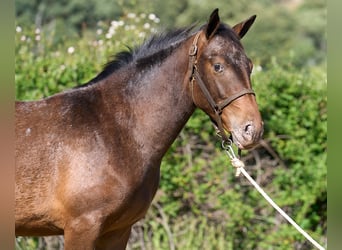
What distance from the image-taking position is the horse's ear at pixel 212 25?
11.2 ft

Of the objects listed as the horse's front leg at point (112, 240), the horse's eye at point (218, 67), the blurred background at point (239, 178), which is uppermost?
the horse's eye at point (218, 67)

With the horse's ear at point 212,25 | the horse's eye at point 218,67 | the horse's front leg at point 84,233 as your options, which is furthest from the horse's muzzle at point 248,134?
the horse's front leg at point 84,233

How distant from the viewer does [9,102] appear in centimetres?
116

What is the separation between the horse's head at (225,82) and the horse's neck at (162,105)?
88mm

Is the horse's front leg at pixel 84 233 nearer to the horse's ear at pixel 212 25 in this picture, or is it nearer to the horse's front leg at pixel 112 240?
the horse's front leg at pixel 112 240

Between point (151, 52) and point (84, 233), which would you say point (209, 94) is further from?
point (84, 233)

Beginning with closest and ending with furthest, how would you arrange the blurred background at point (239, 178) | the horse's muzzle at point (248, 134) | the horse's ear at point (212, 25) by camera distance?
1. the horse's muzzle at point (248, 134)
2. the horse's ear at point (212, 25)
3. the blurred background at point (239, 178)

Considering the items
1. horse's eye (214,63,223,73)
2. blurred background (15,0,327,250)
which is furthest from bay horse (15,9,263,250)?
blurred background (15,0,327,250)

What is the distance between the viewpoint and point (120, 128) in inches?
140

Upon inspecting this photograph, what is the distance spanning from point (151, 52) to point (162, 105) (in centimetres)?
36

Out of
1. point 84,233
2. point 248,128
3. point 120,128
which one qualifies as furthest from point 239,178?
point 84,233

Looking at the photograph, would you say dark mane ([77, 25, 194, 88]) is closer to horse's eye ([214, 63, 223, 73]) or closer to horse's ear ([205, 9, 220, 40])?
horse's ear ([205, 9, 220, 40])

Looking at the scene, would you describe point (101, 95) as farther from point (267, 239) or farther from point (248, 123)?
point (267, 239)

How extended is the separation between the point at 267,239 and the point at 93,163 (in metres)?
3.05
